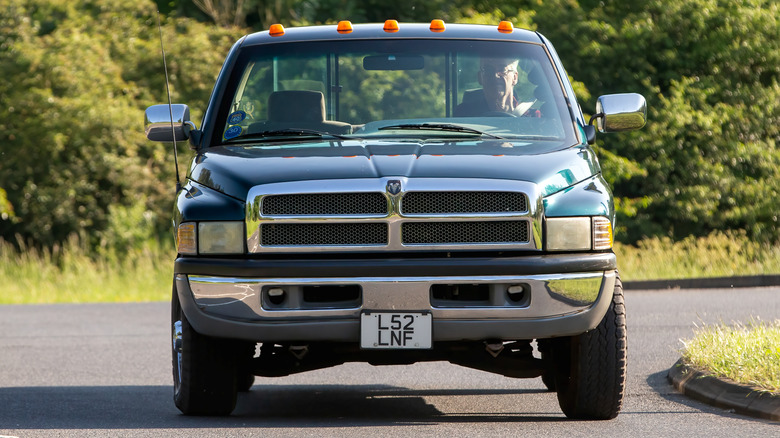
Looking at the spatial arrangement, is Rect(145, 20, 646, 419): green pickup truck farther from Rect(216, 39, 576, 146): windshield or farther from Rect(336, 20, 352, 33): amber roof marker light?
Rect(336, 20, 352, 33): amber roof marker light

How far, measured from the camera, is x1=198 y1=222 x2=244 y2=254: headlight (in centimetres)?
622

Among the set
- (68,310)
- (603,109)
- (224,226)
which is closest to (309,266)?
(224,226)

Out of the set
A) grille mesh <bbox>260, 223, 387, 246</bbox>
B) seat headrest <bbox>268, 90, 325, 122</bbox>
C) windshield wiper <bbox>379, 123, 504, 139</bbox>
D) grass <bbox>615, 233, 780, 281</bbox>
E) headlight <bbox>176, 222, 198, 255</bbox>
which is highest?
seat headrest <bbox>268, 90, 325, 122</bbox>

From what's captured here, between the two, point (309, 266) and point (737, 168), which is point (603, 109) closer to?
point (309, 266)

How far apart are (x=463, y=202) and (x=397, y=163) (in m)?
0.40

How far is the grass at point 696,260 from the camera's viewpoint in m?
18.7

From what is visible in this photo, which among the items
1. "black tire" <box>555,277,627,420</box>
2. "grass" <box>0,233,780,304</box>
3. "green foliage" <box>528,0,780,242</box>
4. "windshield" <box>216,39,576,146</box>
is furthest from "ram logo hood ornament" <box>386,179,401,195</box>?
"green foliage" <box>528,0,780,242</box>

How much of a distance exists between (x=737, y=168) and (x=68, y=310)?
12.7 metres

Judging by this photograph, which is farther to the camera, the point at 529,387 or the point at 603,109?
the point at 529,387

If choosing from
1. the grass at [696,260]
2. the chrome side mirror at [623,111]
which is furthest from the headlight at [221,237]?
the grass at [696,260]

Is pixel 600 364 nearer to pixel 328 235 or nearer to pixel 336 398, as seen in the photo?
pixel 328 235

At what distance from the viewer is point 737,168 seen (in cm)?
2395

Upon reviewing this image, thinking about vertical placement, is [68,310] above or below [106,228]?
above

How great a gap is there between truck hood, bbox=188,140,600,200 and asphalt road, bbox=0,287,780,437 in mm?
1251
